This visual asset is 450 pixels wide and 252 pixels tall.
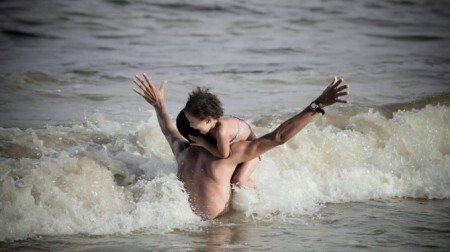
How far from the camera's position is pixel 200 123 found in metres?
6.14

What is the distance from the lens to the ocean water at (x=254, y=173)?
6.32m

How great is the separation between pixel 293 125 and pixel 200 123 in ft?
2.21

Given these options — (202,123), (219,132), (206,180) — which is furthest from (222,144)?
(206,180)

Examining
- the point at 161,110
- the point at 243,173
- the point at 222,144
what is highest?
the point at 161,110

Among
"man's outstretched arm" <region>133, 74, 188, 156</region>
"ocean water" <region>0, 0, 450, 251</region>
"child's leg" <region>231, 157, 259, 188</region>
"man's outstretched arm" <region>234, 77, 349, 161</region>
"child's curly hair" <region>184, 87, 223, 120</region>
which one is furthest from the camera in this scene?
"man's outstretched arm" <region>133, 74, 188, 156</region>

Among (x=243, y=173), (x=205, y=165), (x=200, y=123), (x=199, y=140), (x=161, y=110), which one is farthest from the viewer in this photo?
(x=161, y=110)

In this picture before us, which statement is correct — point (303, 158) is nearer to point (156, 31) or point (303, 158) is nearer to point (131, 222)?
point (131, 222)

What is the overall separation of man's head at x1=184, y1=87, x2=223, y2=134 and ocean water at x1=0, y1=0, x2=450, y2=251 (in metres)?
0.80

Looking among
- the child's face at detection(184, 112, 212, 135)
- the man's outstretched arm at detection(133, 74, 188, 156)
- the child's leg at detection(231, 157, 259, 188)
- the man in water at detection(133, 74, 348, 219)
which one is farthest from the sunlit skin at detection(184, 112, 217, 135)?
the man's outstretched arm at detection(133, 74, 188, 156)

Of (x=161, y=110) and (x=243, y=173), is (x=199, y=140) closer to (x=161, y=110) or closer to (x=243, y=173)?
(x=243, y=173)

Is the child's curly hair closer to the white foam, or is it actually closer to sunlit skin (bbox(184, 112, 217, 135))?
sunlit skin (bbox(184, 112, 217, 135))

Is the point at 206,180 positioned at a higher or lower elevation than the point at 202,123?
lower

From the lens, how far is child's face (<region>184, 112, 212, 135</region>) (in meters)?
6.12

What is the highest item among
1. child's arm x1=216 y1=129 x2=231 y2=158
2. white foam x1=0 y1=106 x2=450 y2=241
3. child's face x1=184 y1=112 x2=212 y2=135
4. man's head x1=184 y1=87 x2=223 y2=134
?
man's head x1=184 y1=87 x2=223 y2=134
